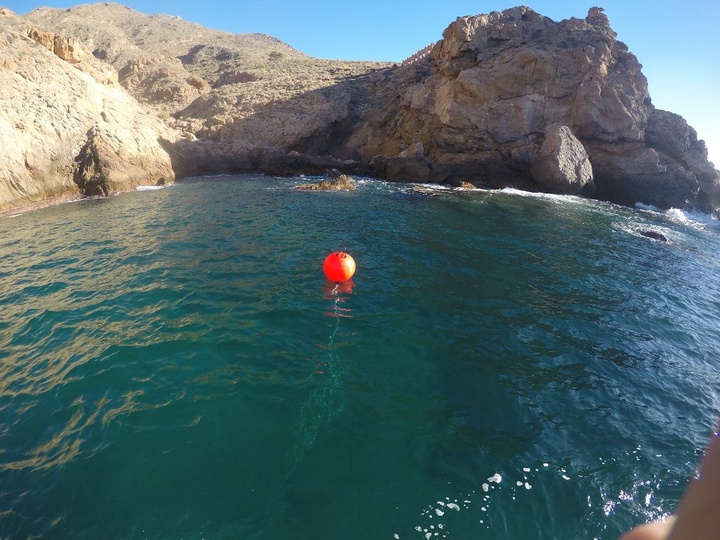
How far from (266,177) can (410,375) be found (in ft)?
91.8

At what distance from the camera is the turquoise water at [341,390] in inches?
200

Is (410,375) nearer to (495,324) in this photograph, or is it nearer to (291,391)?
(291,391)

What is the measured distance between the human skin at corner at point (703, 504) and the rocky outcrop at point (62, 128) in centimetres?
2587

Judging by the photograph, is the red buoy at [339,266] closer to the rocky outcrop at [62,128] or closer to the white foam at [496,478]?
the white foam at [496,478]

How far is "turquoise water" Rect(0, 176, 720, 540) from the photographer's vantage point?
5.07 m

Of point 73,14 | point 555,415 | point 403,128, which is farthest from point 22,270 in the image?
point 73,14

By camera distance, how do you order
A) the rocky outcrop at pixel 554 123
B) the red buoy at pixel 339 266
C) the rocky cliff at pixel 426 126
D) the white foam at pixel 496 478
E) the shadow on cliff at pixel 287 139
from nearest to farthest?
the white foam at pixel 496 478 → the red buoy at pixel 339 266 → the rocky cliff at pixel 426 126 → the rocky outcrop at pixel 554 123 → the shadow on cliff at pixel 287 139

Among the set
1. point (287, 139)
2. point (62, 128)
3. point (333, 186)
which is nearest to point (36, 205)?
point (62, 128)

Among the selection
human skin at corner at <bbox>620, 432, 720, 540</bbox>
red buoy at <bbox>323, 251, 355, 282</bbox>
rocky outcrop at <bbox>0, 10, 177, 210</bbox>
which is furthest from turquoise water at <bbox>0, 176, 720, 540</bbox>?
rocky outcrop at <bbox>0, 10, 177, 210</bbox>

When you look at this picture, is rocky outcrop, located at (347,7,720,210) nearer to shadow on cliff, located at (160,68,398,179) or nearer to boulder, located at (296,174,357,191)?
boulder, located at (296,174,357,191)

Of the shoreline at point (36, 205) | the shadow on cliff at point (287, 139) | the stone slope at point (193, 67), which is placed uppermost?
the stone slope at point (193, 67)

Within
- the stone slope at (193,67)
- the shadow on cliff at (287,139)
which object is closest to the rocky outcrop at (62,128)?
the shadow on cliff at (287,139)

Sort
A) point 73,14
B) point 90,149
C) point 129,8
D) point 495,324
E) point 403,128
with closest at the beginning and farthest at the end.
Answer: point 495,324 → point 90,149 → point 403,128 → point 73,14 → point 129,8

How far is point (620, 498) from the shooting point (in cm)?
545
